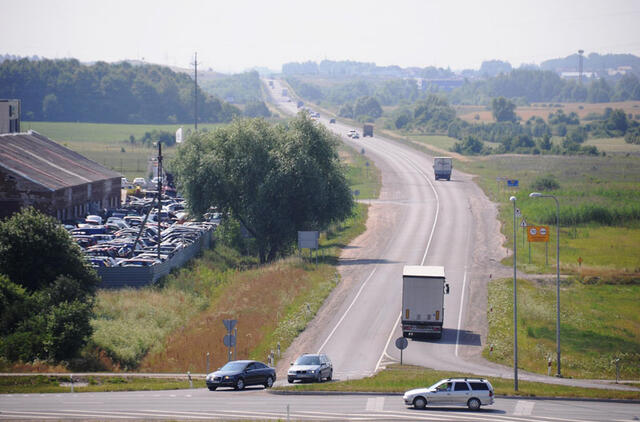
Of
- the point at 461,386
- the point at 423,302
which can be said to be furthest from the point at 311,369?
the point at 423,302

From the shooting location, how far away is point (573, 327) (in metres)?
46.1

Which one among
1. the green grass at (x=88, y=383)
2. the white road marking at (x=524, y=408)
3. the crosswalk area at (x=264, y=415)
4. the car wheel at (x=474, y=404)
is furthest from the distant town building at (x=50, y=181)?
the white road marking at (x=524, y=408)

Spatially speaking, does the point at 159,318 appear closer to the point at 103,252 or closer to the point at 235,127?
the point at 103,252

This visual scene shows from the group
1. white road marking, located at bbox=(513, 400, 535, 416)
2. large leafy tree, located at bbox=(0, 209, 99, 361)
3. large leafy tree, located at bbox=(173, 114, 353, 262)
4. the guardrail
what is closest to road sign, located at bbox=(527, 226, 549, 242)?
large leafy tree, located at bbox=(173, 114, 353, 262)

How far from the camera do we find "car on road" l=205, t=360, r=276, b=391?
31.1m

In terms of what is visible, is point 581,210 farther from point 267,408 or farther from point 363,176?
point 267,408

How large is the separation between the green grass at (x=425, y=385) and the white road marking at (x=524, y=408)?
1.22 metres

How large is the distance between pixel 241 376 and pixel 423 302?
43.2 feet

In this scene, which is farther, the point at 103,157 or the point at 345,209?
the point at 103,157

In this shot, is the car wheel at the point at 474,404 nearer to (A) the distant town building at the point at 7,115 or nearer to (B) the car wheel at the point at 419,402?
(B) the car wheel at the point at 419,402

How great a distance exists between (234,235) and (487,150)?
9593cm

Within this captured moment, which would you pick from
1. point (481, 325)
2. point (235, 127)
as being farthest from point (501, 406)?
point (235, 127)

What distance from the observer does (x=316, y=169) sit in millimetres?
65188

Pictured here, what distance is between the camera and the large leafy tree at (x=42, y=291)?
37.7 m
